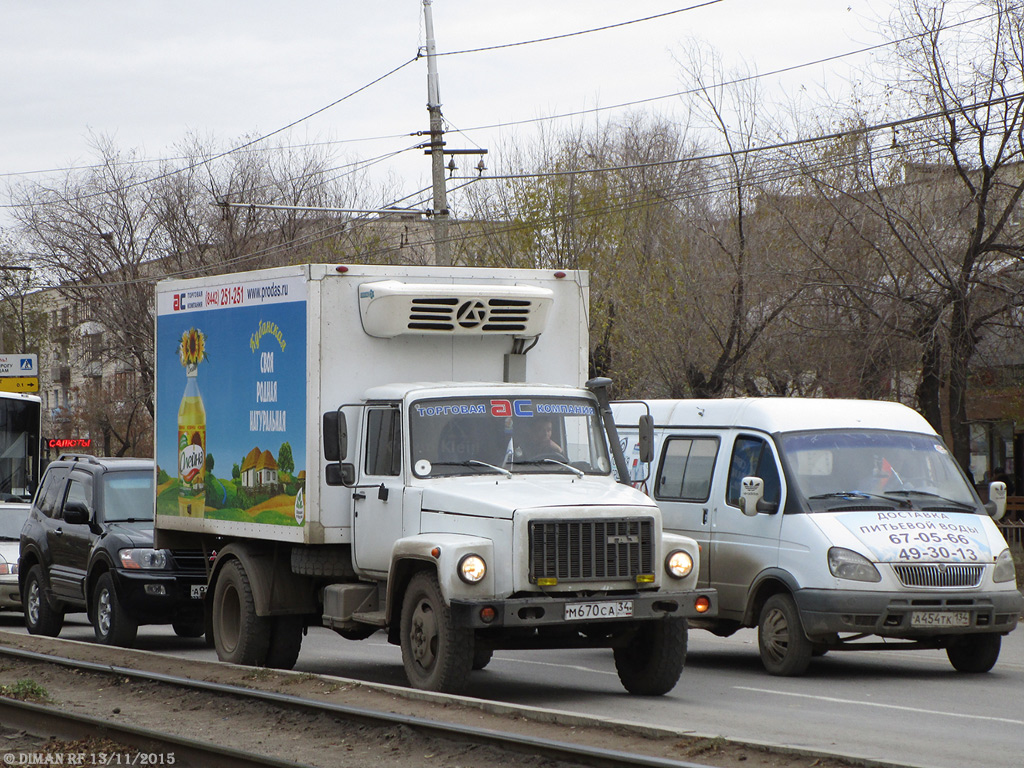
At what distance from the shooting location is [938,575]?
36.9 ft

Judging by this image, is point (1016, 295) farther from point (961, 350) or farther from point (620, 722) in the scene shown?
point (620, 722)

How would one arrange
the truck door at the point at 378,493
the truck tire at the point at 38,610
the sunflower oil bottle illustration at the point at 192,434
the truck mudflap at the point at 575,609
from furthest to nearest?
the truck tire at the point at 38,610 → the sunflower oil bottle illustration at the point at 192,434 → the truck door at the point at 378,493 → the truck mudflap at the point at 575,609

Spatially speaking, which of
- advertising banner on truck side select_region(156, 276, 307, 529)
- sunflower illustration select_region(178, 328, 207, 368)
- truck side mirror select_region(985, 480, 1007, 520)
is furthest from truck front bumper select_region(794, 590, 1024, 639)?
sunflower illustration select_region(178, 328, 207, 368)

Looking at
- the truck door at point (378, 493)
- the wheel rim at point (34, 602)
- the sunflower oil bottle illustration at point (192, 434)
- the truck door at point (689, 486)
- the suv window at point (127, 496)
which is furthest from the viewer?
the wheel rim at point (34, 602)

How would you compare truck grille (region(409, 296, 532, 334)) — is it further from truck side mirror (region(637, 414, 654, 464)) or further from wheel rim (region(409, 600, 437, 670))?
wheel rim (region(409, 600, 437, 670))

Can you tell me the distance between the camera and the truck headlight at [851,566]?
36.6 feet

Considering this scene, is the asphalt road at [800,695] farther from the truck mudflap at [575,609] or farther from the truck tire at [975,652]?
the truck mudflap at [575,609]

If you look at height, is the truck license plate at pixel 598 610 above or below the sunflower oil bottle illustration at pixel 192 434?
below

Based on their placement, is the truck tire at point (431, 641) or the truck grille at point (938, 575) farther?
the truck grille at point (938, 575)

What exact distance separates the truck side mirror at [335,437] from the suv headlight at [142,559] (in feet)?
14.0

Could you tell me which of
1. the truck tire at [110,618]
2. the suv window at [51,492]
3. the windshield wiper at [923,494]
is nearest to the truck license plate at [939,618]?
the windshield wiper at [923,494]

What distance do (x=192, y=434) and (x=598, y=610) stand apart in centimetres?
492

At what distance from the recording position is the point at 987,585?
37.3 ft

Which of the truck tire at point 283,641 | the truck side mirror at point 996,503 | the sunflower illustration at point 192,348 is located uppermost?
the sunflower illustration at point 192,348
